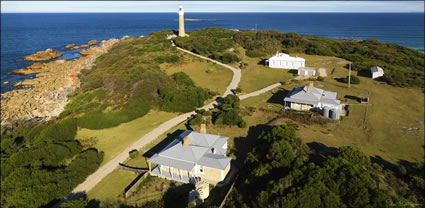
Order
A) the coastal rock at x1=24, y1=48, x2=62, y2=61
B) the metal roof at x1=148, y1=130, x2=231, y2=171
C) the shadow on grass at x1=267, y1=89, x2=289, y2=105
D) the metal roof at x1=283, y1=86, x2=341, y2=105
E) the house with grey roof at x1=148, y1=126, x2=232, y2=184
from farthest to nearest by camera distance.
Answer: the coastal rock at x1=24, y1=48, x2=62, y2=61 → the shadow on grass at x1=267, y1=89, x2=289, y2=105 → the metal roof at x1=283, y1=86, x2=341, y2=105 → the metal roof at x1=148, y1=130, x2=231, y2=171 → the house with grey roof at x1=148, y1=126, x2=232, y2=184

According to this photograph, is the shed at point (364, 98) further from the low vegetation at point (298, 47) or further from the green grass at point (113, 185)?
the green grass at point (113, 185)

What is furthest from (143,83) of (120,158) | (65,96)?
(120,158)

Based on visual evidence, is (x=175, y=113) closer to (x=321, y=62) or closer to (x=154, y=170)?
(x=154, y=170)

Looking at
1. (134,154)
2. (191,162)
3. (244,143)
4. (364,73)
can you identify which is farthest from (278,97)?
(134,154)

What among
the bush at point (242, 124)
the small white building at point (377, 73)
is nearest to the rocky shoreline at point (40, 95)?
the bush at point (242, 124)

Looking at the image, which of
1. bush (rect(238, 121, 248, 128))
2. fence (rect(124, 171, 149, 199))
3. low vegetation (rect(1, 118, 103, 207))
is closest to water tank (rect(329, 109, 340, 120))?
bush (rect(238, 121, 248, 128))

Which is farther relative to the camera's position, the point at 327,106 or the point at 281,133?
the point at 327,106

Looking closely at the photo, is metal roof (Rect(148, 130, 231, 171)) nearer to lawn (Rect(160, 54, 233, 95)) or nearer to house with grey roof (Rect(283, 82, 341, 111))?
house with grey roof (Rect(283, 82, 341, 111))
